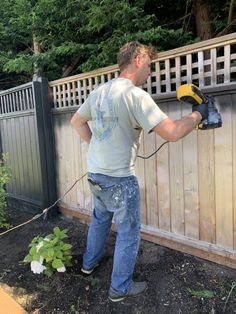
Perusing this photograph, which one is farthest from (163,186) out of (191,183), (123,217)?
(123,217)

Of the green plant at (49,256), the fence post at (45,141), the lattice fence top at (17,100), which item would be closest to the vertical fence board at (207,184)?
the green plant at (49,256)

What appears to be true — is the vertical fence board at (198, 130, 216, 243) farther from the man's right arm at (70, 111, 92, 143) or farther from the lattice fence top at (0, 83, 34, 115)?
the lattice fence top at (0, 83, 34, 115)

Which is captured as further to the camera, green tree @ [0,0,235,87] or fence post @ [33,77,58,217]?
fence post @ [33,77,58,217]

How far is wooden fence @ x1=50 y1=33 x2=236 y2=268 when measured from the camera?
2447 mm

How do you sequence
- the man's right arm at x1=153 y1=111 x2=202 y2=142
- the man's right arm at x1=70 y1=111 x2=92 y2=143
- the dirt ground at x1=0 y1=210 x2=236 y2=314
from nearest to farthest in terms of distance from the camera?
the man's right arm at x1=153 y1=111 x2=202 y2=142 < the dirt ground at x1=0 y1=210 x2=236 y2=314 < the man's right arm at x1=70 y1=111 x2=92 y2=143

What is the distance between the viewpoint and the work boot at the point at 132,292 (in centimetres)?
229

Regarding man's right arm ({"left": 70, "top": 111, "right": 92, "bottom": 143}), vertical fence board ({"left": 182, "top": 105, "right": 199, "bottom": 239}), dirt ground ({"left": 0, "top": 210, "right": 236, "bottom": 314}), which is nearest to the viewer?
dirt ground ({"left": 0, "top": 210, "right": 236, "bottom": 314})

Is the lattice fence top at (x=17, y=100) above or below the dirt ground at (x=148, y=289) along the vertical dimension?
above

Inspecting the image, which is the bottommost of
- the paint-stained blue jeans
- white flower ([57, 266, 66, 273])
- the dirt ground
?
the dirt ground

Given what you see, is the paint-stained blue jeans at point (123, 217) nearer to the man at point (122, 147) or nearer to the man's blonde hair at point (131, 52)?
the man at point (122, 147)

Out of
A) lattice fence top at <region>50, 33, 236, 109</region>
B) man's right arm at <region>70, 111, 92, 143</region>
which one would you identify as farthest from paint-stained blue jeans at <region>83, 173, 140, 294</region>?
lattice fence top at <region>50, 33, 236, 109</region>

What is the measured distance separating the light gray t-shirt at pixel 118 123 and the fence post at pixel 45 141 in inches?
67.9

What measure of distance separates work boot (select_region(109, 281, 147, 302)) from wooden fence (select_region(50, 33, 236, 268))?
59cm

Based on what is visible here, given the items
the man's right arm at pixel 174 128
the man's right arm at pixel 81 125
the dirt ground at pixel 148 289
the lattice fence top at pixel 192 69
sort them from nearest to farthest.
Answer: the man's right arm at pixel 174 128
the dirt ground at pixel 148 289
the lattice fence top at pixel 192 69
the man's right arm at pixel 81 125
